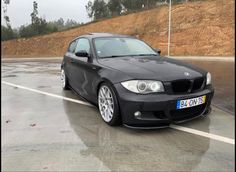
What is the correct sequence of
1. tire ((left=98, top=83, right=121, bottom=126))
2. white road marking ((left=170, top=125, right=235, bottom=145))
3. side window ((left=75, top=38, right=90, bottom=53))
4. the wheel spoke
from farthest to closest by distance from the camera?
1. side window ((left=75, top=38, right=90, bottom=53))
2. the wheel spoke
3. tire ((left=98, top=83, right=121, bottom=126))
4. white road marking ((left=170, top=125, right=235, bottom=145))

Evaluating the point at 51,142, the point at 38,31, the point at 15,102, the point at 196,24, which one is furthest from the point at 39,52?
the point at 51,142

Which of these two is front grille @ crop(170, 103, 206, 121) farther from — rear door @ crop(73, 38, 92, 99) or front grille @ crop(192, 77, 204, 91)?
rear door @ crop(73, 38, 92, 99)

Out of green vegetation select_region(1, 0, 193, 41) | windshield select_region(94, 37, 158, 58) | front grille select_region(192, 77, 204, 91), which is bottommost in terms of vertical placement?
front grille select_region(192, 77, 204, 91)

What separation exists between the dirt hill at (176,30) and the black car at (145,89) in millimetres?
19744

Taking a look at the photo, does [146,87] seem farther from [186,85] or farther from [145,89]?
[186,85]

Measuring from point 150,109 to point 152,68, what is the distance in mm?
714

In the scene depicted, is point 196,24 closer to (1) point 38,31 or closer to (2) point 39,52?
(2) point 39,52

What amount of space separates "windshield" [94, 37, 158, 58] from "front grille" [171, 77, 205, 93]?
145 cm

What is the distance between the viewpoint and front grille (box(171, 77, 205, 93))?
4.64m

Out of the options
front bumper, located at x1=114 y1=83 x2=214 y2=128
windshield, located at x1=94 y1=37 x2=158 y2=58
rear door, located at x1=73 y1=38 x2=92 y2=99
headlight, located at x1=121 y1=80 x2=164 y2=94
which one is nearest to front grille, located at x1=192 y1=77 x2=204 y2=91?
front bumper, located at x1=114 y1=83 x2=214 y2=128

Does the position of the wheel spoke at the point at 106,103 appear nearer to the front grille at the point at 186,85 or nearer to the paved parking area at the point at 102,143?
the paved parking area at the point at 102,143

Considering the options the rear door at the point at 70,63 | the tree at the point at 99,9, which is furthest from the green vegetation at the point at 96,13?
the rear door at the point at 70,63

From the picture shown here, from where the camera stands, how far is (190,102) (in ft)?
15.4

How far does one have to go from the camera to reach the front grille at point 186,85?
4645 millimetres
